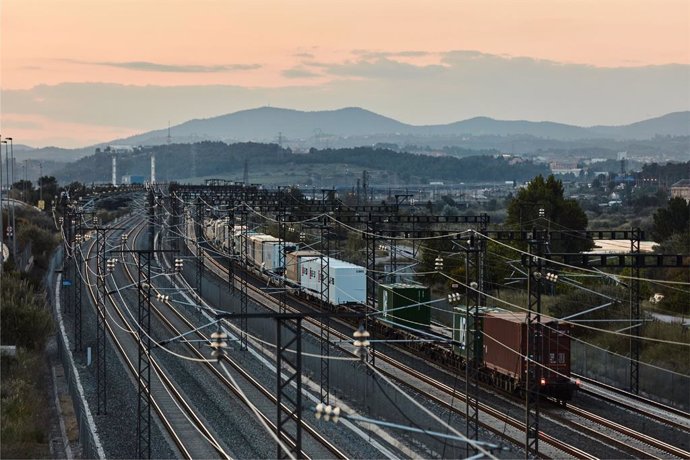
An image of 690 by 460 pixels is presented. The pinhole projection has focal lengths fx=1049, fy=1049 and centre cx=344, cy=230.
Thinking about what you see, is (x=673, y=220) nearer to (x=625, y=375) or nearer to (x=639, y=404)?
(x=625, y=375)

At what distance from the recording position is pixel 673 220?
72.1m

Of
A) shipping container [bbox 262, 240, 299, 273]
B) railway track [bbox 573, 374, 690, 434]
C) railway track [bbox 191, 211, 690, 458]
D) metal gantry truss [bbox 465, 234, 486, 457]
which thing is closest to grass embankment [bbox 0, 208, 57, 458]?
metal gantry truss [bbox 465, 234, 486, 457]

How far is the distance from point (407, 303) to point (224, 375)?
27.2 feet

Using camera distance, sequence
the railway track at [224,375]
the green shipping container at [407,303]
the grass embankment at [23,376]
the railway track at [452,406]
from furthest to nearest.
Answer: the green shipping container at [407,303] < the grass embankment at [23,376] < the railway track at [224,375] < the railway track at [452,406]

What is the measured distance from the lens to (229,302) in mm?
53844

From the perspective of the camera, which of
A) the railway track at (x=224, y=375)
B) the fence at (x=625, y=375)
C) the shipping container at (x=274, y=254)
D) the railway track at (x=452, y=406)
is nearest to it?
the railway track at (x=452, y=406)

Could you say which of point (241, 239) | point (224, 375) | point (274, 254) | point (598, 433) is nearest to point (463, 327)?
point (224, 375)

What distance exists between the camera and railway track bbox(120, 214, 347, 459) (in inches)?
1043

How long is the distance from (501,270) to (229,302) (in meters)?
15.0

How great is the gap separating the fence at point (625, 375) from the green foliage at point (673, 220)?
35.5m

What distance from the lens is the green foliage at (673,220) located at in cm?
7156

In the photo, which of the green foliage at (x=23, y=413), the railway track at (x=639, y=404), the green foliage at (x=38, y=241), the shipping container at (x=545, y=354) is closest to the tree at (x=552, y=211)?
the railway track at (x=639, y=404)

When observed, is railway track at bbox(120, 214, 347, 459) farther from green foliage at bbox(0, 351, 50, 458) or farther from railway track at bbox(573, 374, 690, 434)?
railway track at bbox(573, 374, 690, 434)

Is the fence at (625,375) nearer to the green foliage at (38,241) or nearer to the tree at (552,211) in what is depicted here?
the tree at (552,211)
